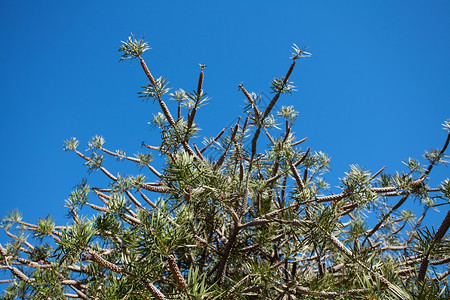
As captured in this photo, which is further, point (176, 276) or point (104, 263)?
point (104, 263)

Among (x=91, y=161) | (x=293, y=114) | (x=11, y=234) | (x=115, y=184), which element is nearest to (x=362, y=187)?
(x=293, y=114)

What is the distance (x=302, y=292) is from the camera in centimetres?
85

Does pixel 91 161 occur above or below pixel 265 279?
above

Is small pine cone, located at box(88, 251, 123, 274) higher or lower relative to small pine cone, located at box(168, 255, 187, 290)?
higher

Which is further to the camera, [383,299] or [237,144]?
[237,144]

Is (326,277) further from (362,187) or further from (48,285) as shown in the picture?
(48,285)

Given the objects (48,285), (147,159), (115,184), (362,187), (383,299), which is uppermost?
(147,159)

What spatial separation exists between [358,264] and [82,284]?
0.78 m

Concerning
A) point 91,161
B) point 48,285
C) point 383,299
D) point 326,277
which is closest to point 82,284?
point 48,285

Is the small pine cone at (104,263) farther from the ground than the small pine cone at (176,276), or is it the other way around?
the small pine cone at (104,263)

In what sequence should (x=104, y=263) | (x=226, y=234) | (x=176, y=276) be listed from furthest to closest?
1. (x=226, y=234)
2. (x=104, y=263)
3. (x=176, y=276)

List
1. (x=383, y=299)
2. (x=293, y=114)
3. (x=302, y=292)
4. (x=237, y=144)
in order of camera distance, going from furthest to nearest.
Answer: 1. (x=293, y=114)
2. (x=237, y=144)
3. (x=302, y=292)
4. (x=383, y=299)

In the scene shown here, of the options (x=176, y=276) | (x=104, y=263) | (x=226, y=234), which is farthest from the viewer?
(x=226, y=234)

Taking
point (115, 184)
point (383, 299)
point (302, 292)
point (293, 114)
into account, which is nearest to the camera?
point (383, 299)
